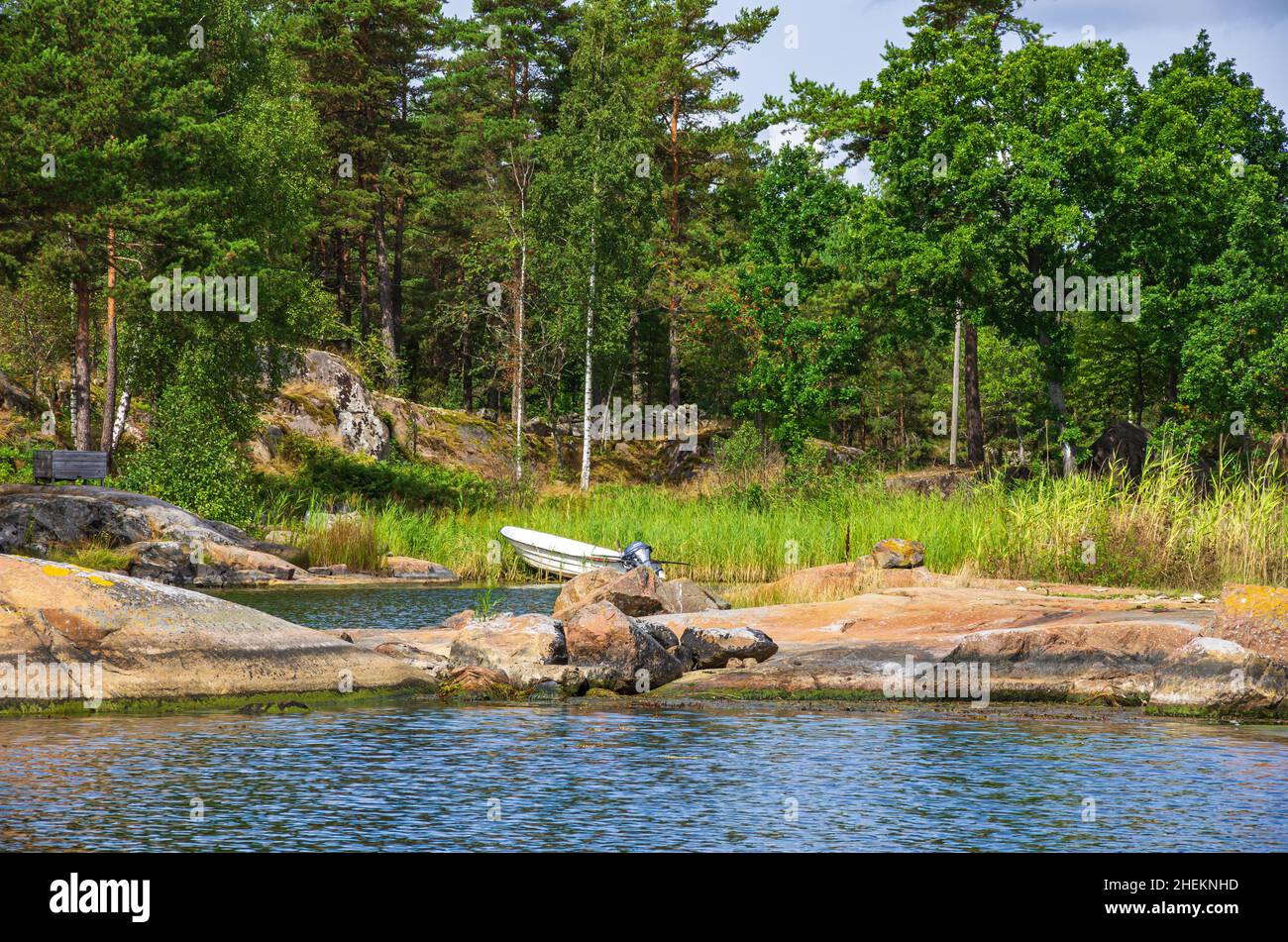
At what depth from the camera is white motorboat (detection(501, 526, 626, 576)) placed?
2964 centimetres

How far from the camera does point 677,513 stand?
106 feet

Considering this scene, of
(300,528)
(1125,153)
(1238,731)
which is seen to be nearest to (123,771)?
(1238,731)

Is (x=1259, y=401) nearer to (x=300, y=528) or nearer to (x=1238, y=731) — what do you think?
(x=300, y=528)

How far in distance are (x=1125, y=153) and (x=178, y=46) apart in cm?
3014

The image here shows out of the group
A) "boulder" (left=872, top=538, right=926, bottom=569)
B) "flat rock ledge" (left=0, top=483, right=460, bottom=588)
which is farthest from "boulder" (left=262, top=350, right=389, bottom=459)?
"boulder" (left=872, top=538, right=926, bottom=569)

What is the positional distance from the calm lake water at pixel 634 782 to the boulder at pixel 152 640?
1.95 ft

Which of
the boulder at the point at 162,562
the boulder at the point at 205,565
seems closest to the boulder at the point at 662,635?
the boulder at the point at 205,565

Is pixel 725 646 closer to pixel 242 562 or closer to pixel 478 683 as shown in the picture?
pixel 478 683

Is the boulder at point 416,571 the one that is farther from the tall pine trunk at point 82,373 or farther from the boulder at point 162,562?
the tall pine trunk at point 82,373

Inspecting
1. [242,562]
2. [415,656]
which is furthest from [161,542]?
[415,656]

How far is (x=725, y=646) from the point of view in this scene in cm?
1580

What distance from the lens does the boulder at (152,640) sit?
13.4 metres

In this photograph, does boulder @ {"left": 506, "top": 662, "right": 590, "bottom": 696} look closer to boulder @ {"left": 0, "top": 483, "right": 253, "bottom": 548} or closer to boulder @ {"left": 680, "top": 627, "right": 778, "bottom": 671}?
boulder @ {"left": 680, "top": 627, "right": 778, "bottom": 671}

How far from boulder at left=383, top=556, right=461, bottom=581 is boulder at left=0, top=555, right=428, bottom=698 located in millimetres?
16372
